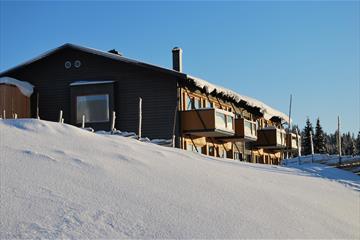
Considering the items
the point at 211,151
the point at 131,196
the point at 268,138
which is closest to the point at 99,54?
the point at 211,151

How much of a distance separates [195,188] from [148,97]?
57.6 ft

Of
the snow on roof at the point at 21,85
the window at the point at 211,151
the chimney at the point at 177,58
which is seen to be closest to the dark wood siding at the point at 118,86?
the snow on roof at the point at 21,85

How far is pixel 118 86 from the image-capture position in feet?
88.8

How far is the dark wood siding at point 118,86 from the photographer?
86.1ft

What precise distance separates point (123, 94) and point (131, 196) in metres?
19.2

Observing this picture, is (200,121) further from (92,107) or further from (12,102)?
(12,102)

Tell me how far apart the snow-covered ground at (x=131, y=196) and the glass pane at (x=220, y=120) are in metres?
14.3

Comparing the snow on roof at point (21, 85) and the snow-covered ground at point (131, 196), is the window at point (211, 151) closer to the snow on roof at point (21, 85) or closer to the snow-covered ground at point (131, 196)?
the snow on roof at point (21, 85)

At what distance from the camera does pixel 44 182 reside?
7855mm

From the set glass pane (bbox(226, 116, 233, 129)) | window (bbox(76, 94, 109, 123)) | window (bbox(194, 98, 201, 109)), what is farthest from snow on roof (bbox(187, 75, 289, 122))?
window (bbox(76, 94, 109, 123))

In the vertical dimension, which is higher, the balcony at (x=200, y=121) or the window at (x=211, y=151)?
the balcony at (x=200, y=121)

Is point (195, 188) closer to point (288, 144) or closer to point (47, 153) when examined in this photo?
point (47, 153)

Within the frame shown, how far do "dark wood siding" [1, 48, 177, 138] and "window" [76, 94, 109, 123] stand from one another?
501 mm

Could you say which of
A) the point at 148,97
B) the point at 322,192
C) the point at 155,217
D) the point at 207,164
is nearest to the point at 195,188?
the point at 155,217
